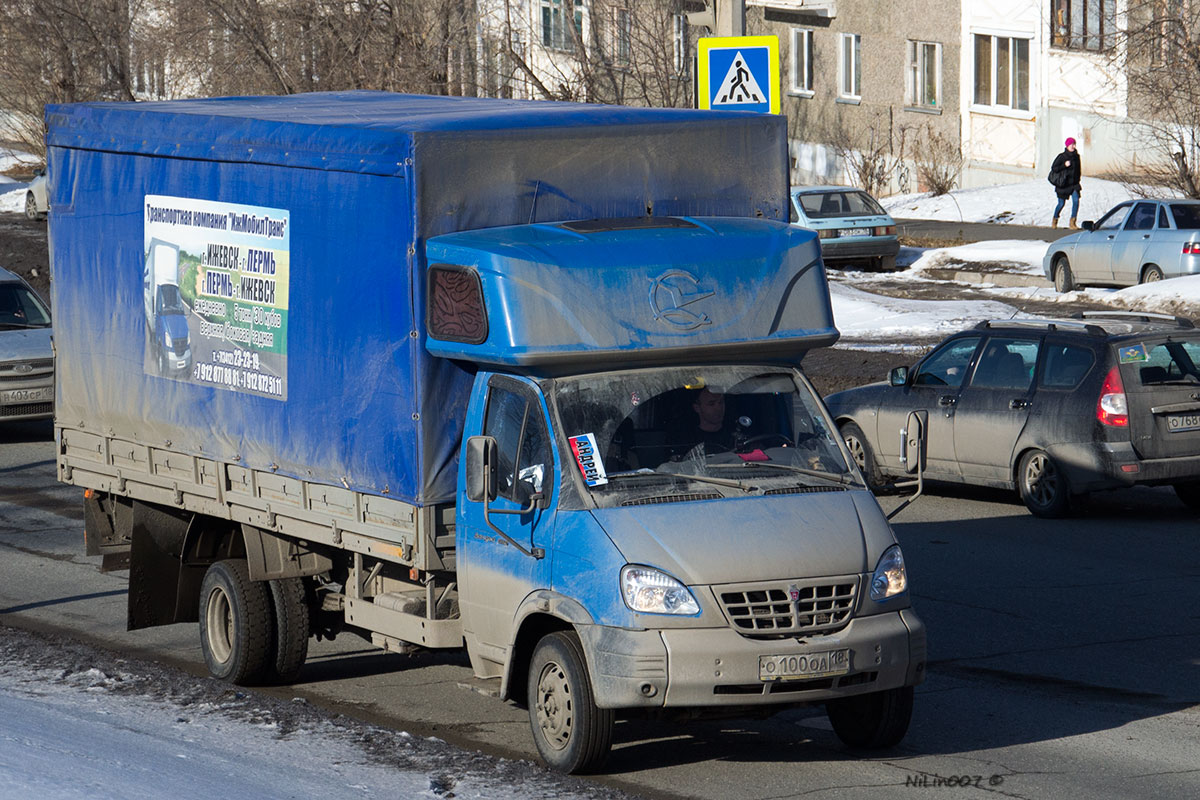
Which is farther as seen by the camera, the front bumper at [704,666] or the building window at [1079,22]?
the building window at [1079,22]

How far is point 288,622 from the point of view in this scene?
355 inches

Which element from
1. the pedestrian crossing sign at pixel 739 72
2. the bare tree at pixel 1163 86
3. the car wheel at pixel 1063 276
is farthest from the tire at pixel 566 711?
the bare tree at pixel 1163 86

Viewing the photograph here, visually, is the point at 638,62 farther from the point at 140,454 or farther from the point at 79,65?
the point at 140,454

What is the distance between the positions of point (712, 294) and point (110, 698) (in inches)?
152

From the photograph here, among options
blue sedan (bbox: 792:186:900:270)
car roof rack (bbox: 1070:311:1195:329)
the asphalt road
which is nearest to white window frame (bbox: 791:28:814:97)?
blue sedan (bbox: 792:186:900:270)

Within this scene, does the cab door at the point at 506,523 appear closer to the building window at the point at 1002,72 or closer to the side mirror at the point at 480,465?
the side mirror at the point at 480,465

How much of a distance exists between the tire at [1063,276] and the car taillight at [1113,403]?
14.7 metres

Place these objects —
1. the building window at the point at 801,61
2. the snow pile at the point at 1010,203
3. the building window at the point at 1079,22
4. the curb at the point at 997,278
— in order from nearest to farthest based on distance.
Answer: the curb at the point at 997,278, the snow pile at the point at 1010,203, the building window at the point at 1079,22, the building window at the point at 801,61


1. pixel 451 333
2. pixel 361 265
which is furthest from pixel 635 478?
pixel 361 265

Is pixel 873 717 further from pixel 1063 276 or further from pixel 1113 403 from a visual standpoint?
pixel 1063 276

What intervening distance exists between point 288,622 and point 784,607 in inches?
128

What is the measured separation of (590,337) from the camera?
7207 mm

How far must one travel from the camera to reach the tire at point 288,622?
29.6ft

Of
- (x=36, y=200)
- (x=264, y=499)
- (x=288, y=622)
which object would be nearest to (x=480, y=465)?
(x=264, y=499)
